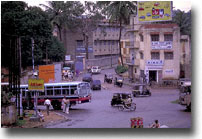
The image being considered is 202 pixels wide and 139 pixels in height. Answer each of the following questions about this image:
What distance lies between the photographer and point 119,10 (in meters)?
12.5

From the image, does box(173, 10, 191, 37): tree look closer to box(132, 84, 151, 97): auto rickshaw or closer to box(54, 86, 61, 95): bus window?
box(132, 84, 151, 97): auto rickshaw

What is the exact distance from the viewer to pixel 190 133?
11.2 m

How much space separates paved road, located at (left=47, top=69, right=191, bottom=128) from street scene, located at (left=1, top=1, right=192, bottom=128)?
0.03 metres

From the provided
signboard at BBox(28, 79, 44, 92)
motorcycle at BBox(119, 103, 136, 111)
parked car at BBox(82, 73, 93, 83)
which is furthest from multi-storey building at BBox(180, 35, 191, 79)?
signboard at BBox(28, 79, 44, 92)

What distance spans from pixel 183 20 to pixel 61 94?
17.2ft

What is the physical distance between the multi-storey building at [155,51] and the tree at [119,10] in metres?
0.38

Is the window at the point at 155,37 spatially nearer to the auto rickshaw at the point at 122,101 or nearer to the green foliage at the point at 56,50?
the auto rickshaw at the point at 122,101

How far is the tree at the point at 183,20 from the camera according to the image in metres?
11.8

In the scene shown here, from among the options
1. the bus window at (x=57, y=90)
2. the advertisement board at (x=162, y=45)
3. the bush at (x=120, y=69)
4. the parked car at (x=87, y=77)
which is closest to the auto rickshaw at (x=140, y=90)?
the bush at (x=120, y=69)

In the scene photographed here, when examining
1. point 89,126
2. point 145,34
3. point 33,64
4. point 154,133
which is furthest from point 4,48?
point 154,133

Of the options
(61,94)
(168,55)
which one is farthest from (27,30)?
(168,55)

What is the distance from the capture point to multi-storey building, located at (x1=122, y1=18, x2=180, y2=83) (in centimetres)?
1239

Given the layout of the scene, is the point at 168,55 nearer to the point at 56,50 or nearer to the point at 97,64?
the point at 97,64

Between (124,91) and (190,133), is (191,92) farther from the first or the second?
(124,91)
